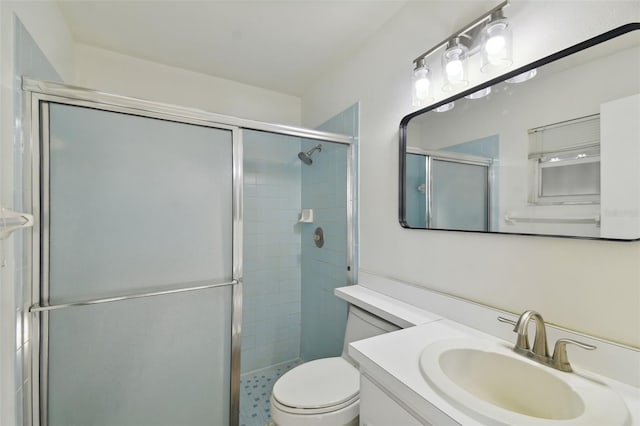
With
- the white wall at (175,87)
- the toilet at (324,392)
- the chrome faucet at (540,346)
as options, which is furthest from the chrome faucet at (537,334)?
the white wall at (175,87)

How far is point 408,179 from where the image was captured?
4.65 ft

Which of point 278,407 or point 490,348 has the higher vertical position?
point 490,348

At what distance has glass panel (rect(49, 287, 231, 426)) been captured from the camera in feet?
3.70

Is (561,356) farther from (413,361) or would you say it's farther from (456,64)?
(456,64)

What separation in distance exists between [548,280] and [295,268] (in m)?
1.90

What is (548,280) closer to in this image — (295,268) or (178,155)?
(178,155)

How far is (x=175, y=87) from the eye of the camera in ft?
6.73

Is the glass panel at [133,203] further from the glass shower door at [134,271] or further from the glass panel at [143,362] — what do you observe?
the glass panel at [143,362]

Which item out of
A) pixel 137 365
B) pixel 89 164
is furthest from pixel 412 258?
pixel 89 164

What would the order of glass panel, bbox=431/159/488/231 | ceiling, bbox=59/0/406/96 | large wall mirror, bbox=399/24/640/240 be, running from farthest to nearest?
ceiling, bbox=59/0/406/96 → glass panel, bbox=431/159/488/231 → large wall mirror, bbox=399/24/640/240

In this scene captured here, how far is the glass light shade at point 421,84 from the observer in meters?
1.27

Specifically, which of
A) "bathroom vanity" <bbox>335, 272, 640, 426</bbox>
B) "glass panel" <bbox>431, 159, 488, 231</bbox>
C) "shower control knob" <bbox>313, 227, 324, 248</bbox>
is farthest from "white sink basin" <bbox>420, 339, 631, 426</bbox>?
"shower control knob" <bbox>313, 227, 324, 248</bbox>

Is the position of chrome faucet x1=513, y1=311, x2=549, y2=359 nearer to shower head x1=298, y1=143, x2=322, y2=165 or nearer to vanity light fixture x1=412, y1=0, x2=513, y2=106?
vanity light fixture x1=412, y1=0, x2=513, y2=106

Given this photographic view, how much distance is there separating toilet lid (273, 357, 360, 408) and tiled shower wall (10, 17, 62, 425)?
0.94 m
